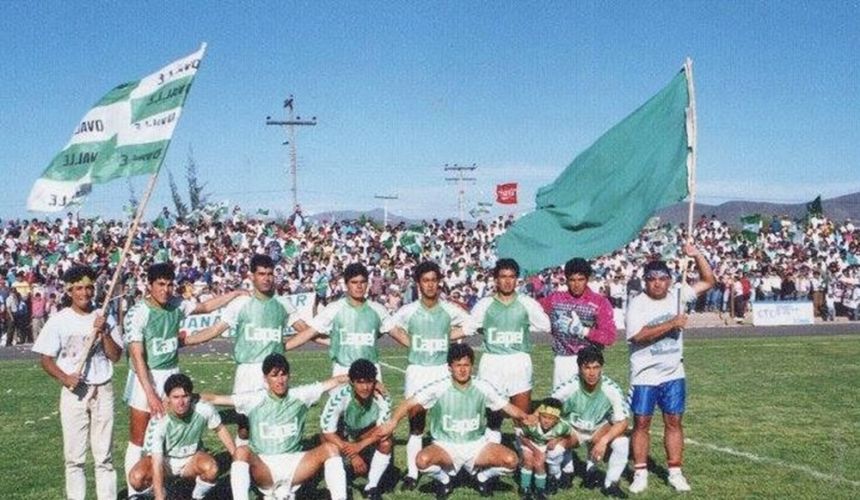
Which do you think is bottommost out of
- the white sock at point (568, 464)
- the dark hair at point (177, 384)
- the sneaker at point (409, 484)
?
the sneaker at point (409, 484)

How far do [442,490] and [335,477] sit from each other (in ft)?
3.72

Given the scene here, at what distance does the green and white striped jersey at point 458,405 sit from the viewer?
7.89 metres

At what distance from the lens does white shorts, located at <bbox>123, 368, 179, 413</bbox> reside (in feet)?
25.6

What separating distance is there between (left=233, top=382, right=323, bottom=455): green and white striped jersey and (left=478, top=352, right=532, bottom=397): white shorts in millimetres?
2129

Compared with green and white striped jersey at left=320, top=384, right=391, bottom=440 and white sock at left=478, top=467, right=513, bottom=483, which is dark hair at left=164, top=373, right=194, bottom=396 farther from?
white sock at left=478, top=467, right=513, bottom=483

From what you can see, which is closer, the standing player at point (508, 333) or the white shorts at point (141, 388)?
the white shorts at point (141, 388)

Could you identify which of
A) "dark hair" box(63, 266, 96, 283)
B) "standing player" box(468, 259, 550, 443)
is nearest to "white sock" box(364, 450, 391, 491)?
"standing player" box(468, 259, 550, 443)

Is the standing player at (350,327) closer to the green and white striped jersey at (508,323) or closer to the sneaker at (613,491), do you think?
the green and white striped jersey at (508,323)

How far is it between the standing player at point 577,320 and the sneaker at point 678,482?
1.46 meters

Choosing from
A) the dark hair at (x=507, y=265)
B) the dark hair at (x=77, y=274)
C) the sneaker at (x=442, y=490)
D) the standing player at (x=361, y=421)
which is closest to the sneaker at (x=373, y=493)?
the standing player at (x=361, y=421)

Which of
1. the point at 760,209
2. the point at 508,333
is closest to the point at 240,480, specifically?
the point at 508,333

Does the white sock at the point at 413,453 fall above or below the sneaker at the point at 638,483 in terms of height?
above

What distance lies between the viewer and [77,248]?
100 ft

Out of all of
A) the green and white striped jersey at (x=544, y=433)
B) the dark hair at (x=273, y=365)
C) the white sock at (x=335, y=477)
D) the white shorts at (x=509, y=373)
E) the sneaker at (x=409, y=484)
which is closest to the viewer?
the white sock at (x=335, y=477)
